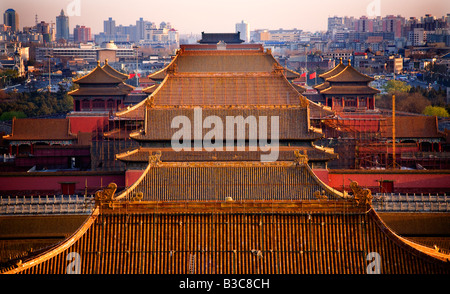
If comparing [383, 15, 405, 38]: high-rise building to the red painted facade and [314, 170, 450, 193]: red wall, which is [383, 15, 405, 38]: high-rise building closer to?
the red painted facade

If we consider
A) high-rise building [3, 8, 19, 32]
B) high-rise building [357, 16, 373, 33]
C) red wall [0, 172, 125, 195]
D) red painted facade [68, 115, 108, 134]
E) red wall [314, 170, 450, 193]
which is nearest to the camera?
red wall [314, 170, 450, 193]

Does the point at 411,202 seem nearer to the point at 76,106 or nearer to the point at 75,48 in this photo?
the point at 76,106

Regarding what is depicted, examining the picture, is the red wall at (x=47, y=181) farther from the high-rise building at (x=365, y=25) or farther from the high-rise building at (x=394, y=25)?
the high-rise building at (x=365, y=25)

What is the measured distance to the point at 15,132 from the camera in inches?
1558

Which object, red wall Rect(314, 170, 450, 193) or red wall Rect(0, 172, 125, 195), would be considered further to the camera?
red wall Rect(0, 172, 125, 195)

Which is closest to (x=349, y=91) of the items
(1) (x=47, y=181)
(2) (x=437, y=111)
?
(2) (x=437, y=111)

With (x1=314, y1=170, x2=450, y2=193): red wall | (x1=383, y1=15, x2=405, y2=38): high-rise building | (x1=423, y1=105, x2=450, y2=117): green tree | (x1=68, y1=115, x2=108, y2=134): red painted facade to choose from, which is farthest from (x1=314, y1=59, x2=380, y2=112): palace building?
(x1=383, y1=15, x2=405, y2=38): high-rise building

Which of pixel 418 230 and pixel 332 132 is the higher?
pixel 332 132

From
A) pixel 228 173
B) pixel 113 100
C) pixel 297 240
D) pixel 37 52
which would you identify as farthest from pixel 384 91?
pixel 37 52

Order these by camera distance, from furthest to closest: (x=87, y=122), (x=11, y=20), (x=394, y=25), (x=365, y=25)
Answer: (x=365, y=25) < (x=394, y=25) < (x=11, y=20) < (x=87, y=122)

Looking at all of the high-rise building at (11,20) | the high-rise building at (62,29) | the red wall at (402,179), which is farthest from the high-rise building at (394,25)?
the red wall at (402,179)

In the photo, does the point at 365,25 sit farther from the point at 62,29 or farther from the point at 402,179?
the point at 402,179

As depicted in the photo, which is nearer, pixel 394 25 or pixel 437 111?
pixel 437 111

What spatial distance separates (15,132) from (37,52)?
121122 millimetres
